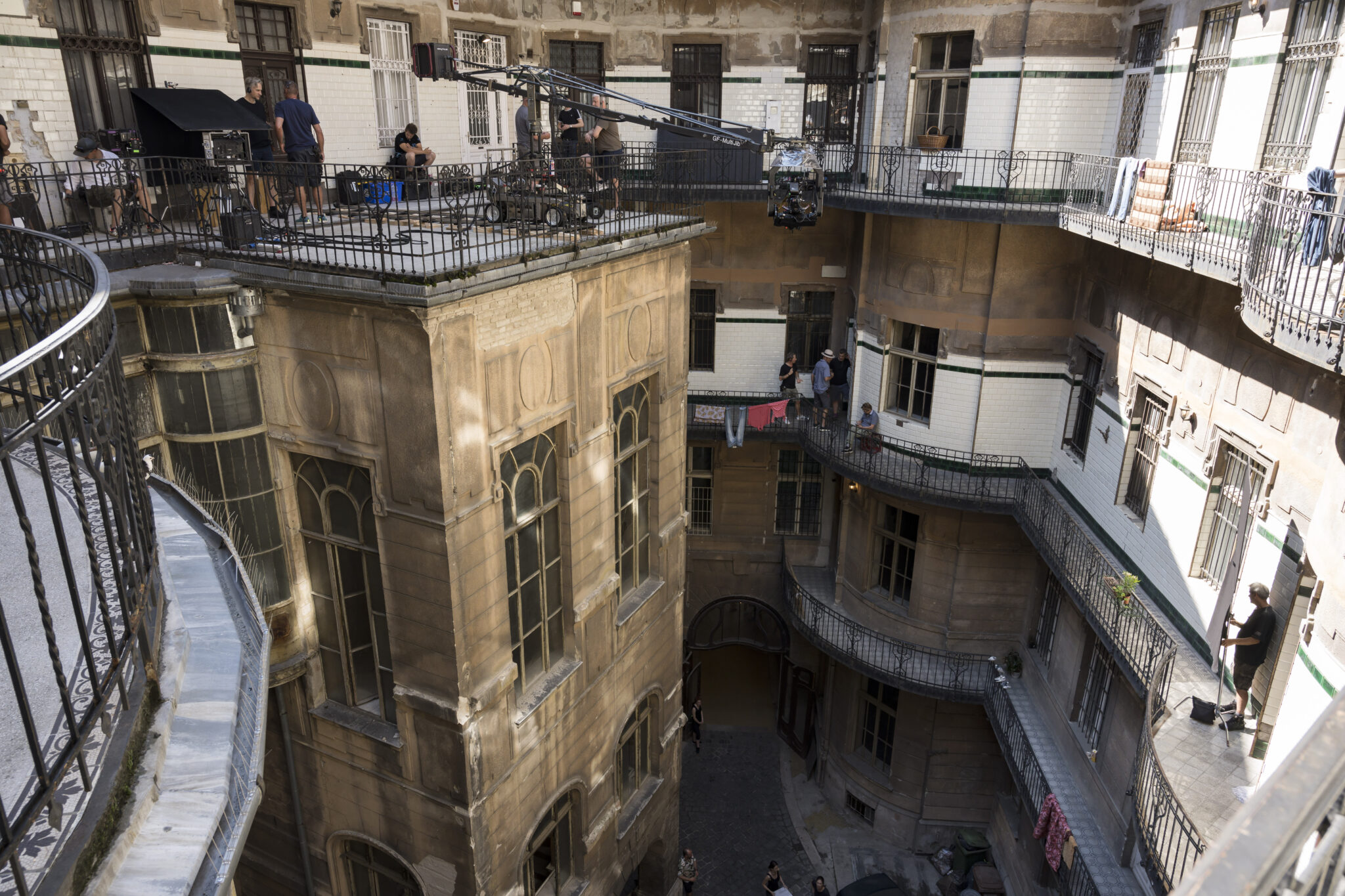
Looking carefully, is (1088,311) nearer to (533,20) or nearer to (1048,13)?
(1048,13)

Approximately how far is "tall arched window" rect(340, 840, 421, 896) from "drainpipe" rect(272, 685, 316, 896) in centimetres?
53

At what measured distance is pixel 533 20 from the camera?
1930 cm

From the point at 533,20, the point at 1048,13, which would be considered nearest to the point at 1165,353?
the point at 1048,13

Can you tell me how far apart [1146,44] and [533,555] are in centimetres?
1330

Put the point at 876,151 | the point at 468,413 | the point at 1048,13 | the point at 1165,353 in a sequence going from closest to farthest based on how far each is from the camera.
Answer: the point at 468,413, the point at 1165,353, the point at 1048,13, the point at 876,151

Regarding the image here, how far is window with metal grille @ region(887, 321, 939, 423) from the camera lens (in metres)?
18.3

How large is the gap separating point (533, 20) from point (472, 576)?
14.0m

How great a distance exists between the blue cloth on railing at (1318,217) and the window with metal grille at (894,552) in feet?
36.6

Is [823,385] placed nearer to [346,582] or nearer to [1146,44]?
[1146,44]

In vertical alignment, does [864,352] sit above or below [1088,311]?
below

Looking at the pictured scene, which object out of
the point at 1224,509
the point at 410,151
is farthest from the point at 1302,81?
the point at 410,151

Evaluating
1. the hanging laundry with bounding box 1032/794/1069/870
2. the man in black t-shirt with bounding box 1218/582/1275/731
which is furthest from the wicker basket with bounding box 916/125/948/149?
the hanging laundry with bounding box 1032/794/1069/870

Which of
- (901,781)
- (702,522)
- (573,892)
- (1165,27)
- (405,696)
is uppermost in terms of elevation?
(1165,27)

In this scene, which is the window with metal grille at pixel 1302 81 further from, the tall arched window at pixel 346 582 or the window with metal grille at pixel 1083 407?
the tall arched window at pixel 346 582
